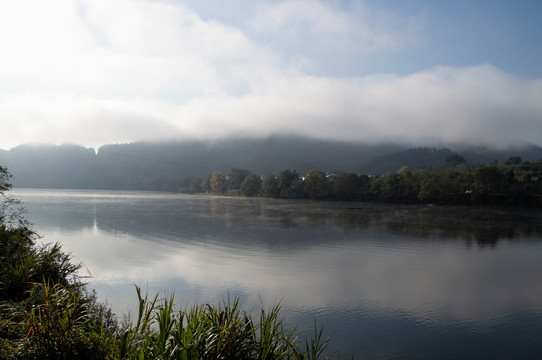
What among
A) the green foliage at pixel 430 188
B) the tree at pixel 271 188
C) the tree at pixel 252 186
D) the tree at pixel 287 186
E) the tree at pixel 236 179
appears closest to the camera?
the green foliage at pixel 430 188

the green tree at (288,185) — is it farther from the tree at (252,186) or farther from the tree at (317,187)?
the tree at (252,186)

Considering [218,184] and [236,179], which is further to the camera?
[218,184]

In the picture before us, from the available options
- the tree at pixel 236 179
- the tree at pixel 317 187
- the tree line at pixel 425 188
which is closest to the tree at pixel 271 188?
the tree line at pixel 425 188

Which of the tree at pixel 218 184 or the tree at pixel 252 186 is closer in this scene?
the tree at pixel 252 186

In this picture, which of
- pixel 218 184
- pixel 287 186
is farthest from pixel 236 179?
pixel 287 186

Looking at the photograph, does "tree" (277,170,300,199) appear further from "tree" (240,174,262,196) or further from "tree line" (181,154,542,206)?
"tree" (240,174,262,196)

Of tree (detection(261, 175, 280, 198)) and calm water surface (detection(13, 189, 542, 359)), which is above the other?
tree (detection(261, 175, 280, 198))

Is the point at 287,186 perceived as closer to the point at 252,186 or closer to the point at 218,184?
the point at 252,186

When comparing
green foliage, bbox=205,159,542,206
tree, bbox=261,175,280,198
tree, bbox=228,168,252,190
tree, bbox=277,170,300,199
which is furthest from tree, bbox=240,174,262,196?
tree, bbox=228,168,252,190

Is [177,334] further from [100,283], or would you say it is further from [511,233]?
[511,233]

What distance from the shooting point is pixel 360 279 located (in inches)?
599

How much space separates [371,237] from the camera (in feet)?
90.9

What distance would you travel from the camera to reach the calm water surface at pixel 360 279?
9859 mm

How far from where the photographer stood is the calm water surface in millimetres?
9859
